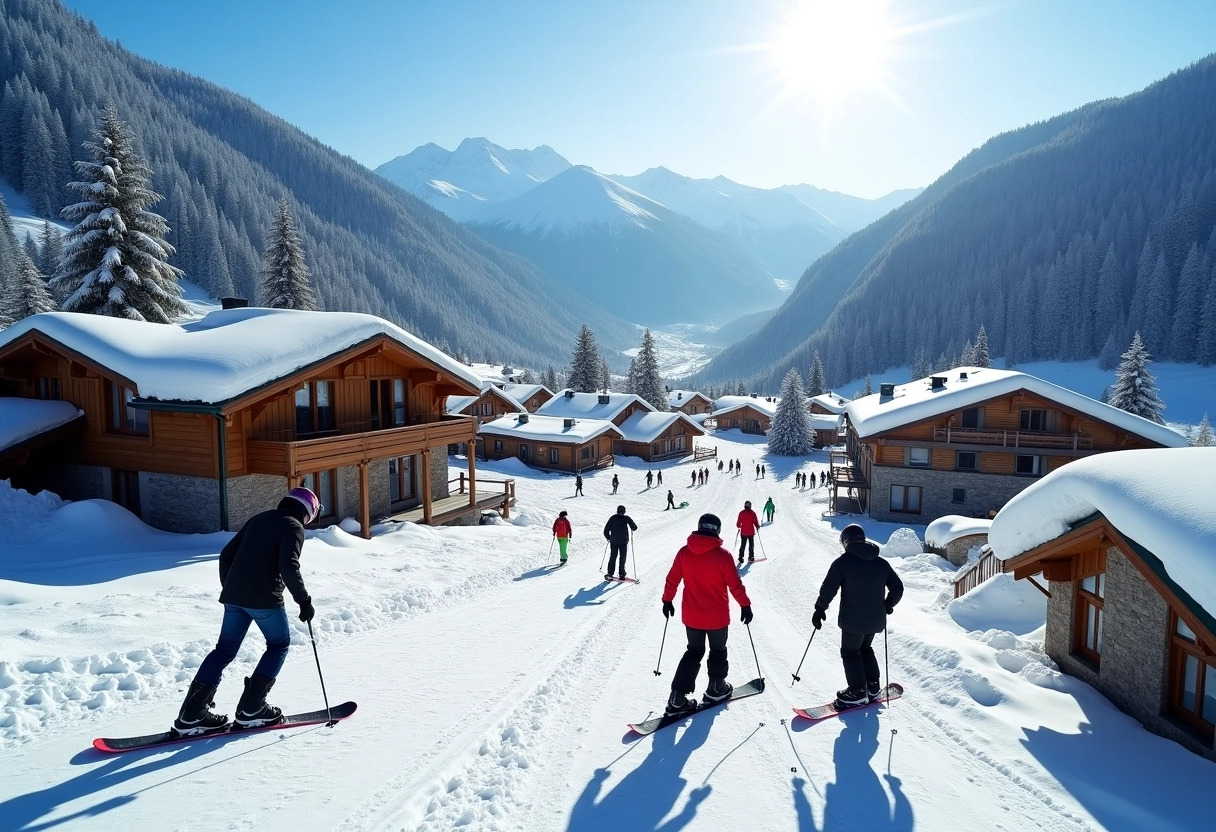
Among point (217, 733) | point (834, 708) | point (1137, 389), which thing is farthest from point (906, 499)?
point (217, 733)

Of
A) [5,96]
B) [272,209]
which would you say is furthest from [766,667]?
[272,209]

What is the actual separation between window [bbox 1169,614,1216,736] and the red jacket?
15.4ft

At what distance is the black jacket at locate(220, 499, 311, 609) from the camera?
528 centimetres

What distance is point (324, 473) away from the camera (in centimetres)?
1792

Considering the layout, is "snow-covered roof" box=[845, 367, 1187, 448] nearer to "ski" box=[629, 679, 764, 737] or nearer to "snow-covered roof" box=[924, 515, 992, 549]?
"snow-covered roof" box=[924, 515, 992, 549]

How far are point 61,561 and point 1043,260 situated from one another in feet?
620

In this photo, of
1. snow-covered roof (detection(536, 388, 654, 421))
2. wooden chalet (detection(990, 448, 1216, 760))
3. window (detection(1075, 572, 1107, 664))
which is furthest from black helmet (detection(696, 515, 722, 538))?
snow-covered roof (detection(536, 388, 654, 421))

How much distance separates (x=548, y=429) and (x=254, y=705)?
43452 millimetres

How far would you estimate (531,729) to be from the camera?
5.88m

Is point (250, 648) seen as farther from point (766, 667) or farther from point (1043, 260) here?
point (1043, 260)

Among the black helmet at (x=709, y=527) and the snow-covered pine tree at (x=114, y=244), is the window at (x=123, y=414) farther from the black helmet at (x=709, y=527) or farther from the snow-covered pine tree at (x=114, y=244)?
the black helmet at (x=709, y=527)

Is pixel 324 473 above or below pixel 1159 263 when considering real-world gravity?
below

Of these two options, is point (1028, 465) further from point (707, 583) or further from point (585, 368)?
point (585, 368)

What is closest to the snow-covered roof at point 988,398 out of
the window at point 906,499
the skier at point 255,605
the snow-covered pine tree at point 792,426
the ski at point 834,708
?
the window at point 906,499
